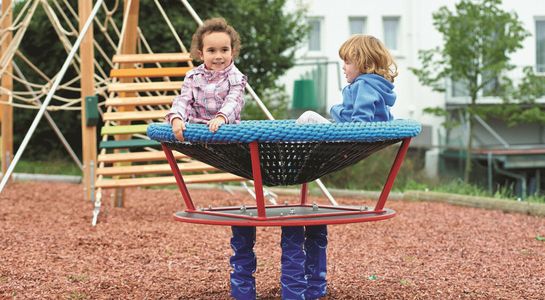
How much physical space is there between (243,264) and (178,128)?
2.17ft

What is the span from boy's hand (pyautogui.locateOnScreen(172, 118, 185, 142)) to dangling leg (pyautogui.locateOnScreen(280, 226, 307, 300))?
1.89 feet

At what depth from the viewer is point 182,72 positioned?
7.47 metres

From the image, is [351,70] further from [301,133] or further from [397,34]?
[397,34]

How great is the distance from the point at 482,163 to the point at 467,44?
3076 mm

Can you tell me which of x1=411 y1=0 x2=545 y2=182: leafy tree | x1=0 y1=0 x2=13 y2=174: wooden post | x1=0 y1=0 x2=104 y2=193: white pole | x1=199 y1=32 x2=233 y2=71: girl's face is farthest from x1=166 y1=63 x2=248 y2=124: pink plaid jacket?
x1=411 y1=0 x2=545 y2=182: leafy tree

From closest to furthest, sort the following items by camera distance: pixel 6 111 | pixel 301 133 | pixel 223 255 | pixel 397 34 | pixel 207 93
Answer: pixel 301 133 → pixel 207 93 → pixel 223 255 → pixel 6 111 → pixel 397 34

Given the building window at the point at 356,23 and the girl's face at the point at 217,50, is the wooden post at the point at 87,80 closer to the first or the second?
the girl's face at the point at 217,50

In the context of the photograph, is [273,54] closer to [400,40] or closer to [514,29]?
[514,29]

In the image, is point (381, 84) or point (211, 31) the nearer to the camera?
point (381, 84)

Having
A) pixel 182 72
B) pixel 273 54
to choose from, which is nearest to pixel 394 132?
pixel 182 72

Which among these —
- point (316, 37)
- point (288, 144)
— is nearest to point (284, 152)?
point (288, 144)

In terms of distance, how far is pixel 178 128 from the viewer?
368 centimetres

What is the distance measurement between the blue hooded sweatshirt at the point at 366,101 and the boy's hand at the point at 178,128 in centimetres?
69

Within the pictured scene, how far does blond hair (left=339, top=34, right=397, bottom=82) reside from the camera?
393cm
